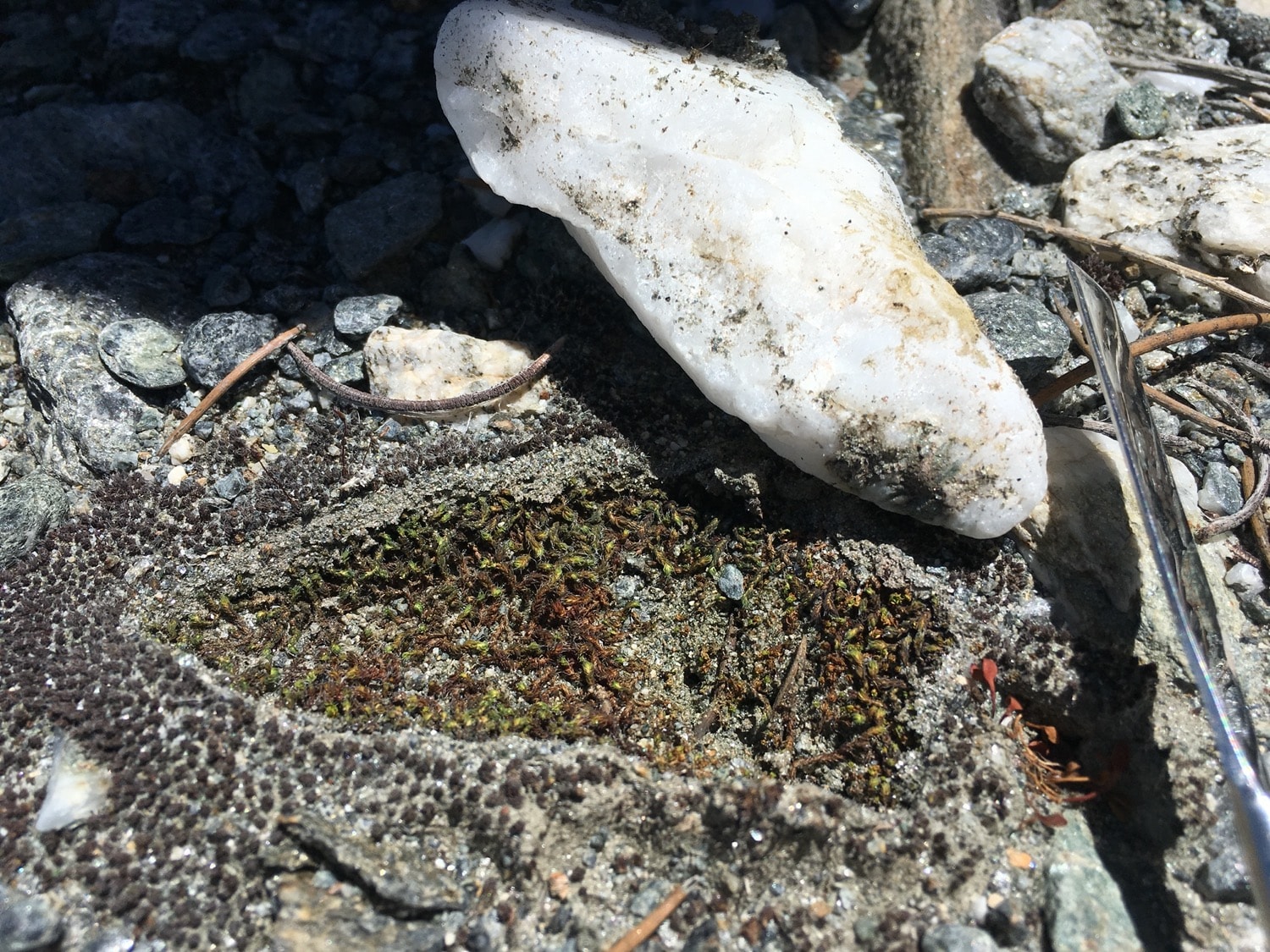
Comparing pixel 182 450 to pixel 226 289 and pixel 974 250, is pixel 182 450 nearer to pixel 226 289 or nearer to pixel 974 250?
pixel 226 289

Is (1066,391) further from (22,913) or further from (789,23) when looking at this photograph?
(22,913)

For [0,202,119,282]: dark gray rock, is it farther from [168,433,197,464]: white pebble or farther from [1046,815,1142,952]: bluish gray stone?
[1046,815,1142,952]: bluish gray stone

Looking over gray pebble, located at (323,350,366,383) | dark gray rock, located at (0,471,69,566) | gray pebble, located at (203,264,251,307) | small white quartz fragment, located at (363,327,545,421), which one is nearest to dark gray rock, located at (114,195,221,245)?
gray pebble, located at (203,264,251,307)

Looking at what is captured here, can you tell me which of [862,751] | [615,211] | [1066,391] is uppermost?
[615,211]

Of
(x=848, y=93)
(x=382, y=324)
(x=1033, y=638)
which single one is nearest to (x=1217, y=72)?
(x=848, y=93)

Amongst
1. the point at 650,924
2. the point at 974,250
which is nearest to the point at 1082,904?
the point at 650,924

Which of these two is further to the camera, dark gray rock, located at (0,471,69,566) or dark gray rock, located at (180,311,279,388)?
dark gray rock, located at (180,311,279,388)
